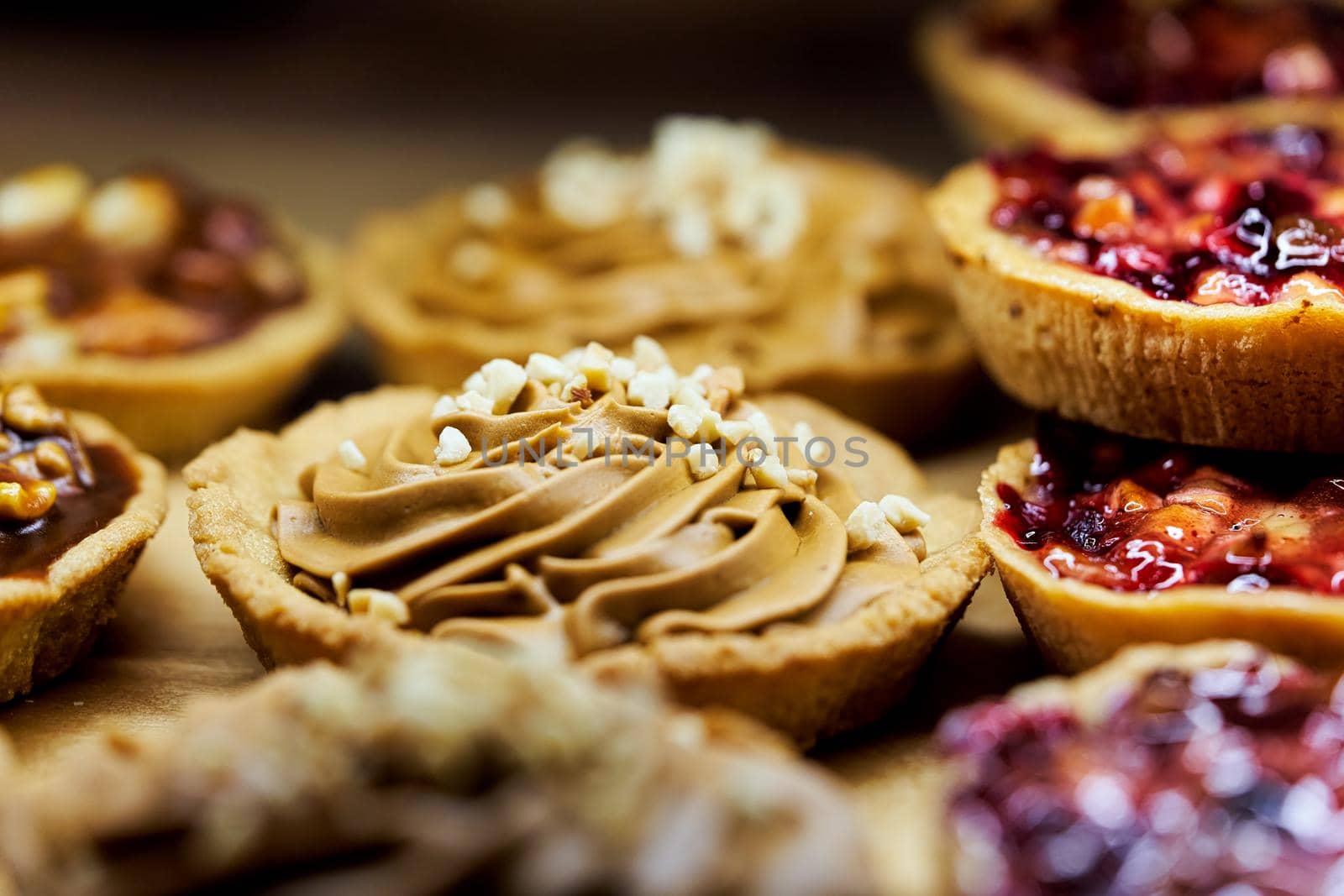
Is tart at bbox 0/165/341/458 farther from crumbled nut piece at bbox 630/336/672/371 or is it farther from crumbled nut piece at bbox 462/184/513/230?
crumbled nut piece at bbox 630/336/672/371

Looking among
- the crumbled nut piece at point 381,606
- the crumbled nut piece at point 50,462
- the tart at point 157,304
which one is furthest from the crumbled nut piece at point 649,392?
the tart at point 157,304

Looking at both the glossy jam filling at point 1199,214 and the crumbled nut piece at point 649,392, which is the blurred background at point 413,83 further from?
the crumbled nut piece at point 649,392

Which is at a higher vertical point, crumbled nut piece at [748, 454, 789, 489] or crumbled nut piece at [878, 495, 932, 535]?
crumbled nut piece at [748, 454, 789, 489]

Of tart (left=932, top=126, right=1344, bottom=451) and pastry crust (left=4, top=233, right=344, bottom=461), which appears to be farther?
pastry crust (left=4, top=233, right=344, bottom=461)

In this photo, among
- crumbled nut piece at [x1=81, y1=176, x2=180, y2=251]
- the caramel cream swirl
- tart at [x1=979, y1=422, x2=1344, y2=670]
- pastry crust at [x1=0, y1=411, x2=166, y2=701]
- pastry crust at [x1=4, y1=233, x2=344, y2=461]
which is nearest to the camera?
tart at [x1=979, y1=422, x2=1344, y2=670]

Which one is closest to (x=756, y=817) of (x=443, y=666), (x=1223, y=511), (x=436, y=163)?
(x=443, y=666)

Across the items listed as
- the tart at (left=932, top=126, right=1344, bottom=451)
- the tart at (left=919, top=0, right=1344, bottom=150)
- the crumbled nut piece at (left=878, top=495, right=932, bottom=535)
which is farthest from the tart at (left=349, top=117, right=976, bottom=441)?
the crumbled nut piece at (left=878, top=495, right=932, bottom=535)
